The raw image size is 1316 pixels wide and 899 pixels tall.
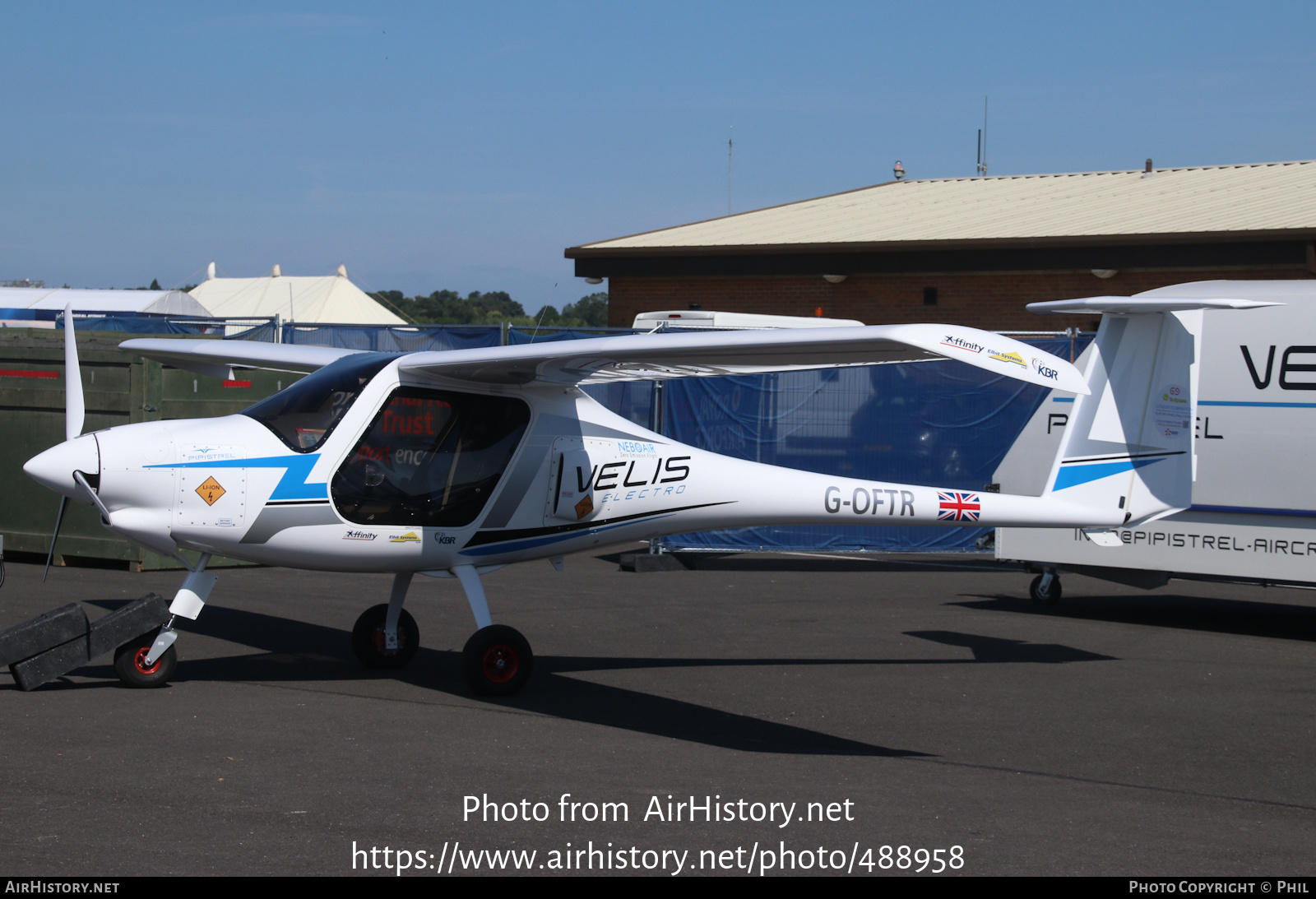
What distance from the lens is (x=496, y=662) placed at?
7.68 metres

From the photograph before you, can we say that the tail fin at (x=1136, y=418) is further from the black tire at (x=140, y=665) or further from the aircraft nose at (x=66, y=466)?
the aircraft nose at (x=66, y=466)

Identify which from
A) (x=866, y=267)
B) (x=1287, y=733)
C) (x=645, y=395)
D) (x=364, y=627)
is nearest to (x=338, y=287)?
(x=866, y=267)

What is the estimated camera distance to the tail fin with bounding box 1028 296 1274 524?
8531 mm

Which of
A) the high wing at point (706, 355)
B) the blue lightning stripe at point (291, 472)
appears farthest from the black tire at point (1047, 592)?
the blue lightning stripe at point (291, 472)

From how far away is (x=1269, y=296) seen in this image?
10.1m

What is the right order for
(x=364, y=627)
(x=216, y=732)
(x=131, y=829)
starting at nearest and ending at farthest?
1. (x=131, y=829)
2. (x=216, y=732)
3. (x=364, y=627)

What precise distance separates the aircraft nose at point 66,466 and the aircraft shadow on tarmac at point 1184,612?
8.03 metres

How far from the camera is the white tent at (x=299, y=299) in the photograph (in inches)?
1732

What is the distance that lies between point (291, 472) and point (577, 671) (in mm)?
2536

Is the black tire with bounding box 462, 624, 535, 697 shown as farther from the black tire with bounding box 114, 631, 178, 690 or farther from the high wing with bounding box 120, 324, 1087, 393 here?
the black tire with bounding box 114, 631, 178, 690

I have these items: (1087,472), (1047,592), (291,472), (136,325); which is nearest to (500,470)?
(291,472)

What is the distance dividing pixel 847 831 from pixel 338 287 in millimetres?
43283

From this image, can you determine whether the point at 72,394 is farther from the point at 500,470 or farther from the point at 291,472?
the point at 500,470

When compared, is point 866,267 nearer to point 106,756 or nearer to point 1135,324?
point 1135,324
